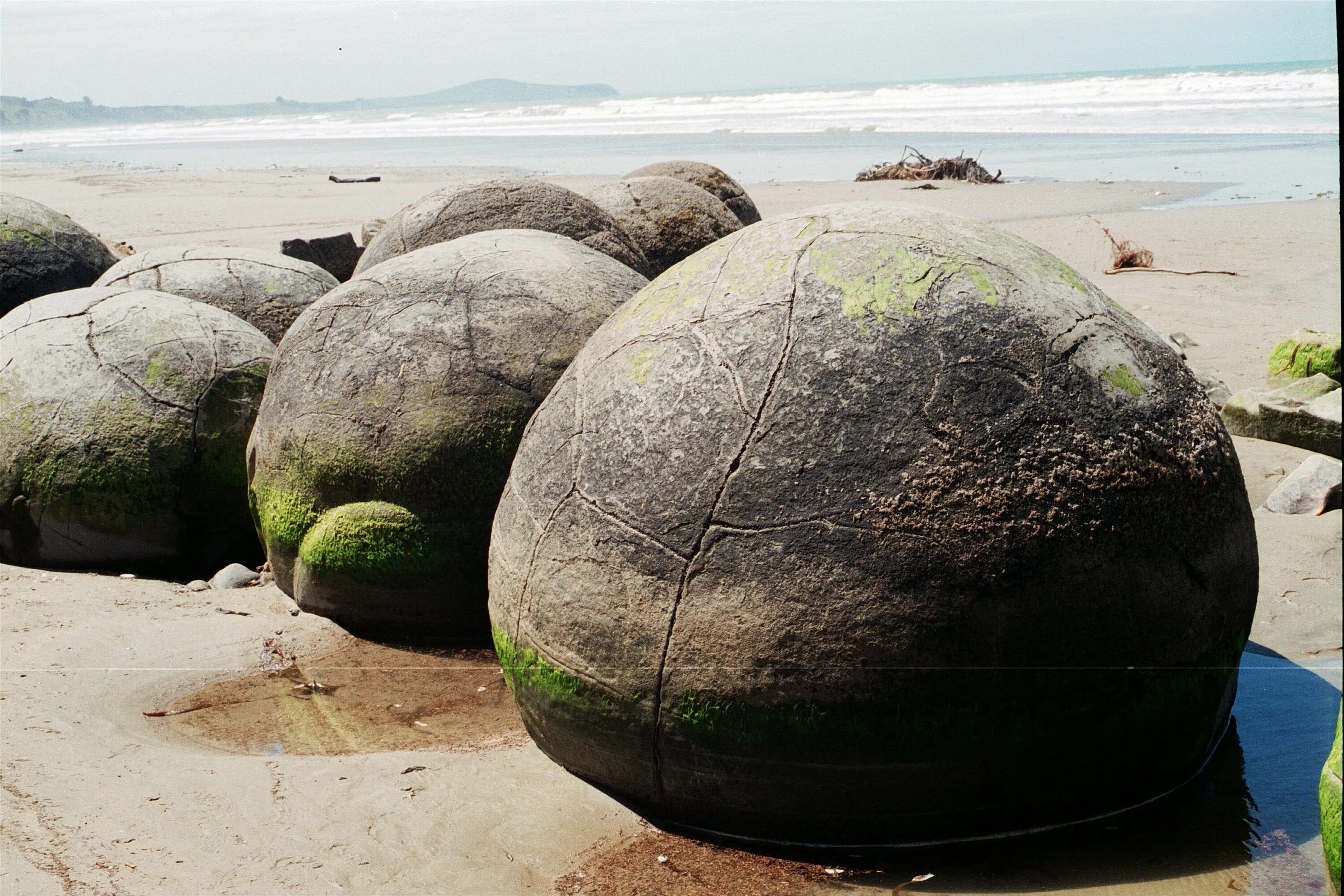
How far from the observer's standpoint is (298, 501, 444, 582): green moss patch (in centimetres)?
466

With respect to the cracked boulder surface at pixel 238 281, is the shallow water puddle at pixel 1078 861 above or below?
below

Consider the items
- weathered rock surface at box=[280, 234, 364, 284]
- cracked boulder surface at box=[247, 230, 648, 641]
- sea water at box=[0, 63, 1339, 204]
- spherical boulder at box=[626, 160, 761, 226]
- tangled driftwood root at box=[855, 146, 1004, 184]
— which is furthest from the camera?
sea water at box=[0, 63, 1339, 204]

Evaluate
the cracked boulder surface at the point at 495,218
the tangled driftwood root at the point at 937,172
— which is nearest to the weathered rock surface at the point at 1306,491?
the cracked boulder surface at the point at 495,218

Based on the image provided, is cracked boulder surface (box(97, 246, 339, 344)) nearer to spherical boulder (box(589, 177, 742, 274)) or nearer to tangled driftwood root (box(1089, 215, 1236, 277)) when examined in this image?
spherical boulder (box(589, 177, 742, 274))

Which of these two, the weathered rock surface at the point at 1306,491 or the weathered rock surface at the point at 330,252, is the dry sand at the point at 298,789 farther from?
the weathered rock surface at the point at 330,252

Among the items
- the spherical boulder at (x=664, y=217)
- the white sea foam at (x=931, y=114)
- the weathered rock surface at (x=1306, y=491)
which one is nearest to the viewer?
the weathered rock surface at (x=1306, y=491)

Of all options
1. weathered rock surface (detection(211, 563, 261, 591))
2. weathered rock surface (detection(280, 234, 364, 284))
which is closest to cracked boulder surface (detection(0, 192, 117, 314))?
weathered rock surface (detection(280, 234, 364, 284))

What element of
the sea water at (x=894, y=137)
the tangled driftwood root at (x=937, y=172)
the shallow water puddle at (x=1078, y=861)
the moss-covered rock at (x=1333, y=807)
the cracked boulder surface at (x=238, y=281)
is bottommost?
the shallow water puddle at (x=1078, y=861)

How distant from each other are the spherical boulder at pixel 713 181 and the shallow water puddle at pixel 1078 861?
806 centimetres

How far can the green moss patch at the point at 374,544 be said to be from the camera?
4.66 metres

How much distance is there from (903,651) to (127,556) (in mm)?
4292

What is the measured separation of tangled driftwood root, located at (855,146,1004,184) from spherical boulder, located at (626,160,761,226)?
13.8 m

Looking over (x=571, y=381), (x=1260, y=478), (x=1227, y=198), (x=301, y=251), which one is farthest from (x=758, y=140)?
(x=571, y=381)

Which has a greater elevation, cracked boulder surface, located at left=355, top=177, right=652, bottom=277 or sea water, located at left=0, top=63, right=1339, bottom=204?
sea water, located at left=0, top=63, right=1339, bottom=204
